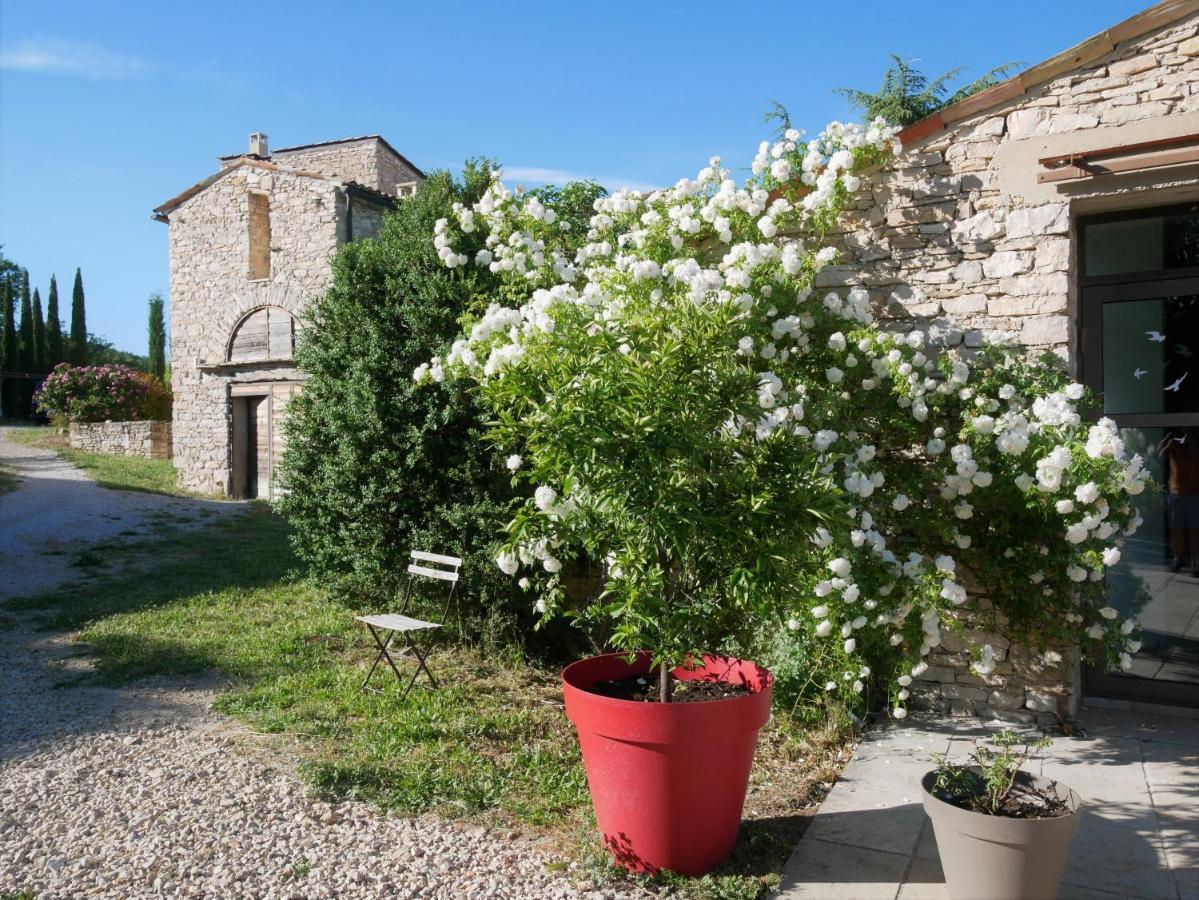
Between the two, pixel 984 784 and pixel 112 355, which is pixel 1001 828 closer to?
pixel 984 784

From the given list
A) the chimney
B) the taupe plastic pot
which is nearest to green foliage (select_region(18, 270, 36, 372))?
the chimney

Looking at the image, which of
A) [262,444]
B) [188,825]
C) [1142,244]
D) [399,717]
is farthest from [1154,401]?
[262,444]

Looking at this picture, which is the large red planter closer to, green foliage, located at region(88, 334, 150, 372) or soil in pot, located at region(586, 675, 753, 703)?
soil in pot, located at region(586, 675, 753, 703)

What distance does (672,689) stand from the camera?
139 inches

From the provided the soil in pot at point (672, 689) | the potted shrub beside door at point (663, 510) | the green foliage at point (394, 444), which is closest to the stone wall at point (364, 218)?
the green foliage at point (394, 444)

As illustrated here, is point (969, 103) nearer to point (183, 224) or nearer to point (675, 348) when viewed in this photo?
point (675, 348)

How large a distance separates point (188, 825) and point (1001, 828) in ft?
10.2

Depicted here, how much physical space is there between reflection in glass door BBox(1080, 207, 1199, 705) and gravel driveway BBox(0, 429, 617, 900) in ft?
11.5

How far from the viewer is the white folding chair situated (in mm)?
5184

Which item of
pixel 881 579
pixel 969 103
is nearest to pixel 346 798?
pixel 881 579

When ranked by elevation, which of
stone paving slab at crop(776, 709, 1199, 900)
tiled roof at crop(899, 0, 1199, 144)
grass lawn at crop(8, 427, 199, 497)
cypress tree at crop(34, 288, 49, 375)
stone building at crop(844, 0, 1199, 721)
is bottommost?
stone paving slab at crop(776, 709, 1199, 900)

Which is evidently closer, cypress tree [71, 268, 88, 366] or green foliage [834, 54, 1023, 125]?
green foliage [834, 54, 1023, 125]

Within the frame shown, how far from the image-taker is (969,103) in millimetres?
4668

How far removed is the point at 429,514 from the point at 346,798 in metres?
2.26
